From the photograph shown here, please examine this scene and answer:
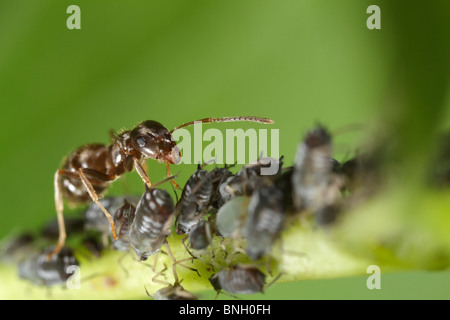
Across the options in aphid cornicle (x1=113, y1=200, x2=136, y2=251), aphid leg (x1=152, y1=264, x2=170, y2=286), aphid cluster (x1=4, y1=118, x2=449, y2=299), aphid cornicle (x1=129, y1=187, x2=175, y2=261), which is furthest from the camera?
aphid cornicle (x1=113, y1=200, x2=136, y2=251)

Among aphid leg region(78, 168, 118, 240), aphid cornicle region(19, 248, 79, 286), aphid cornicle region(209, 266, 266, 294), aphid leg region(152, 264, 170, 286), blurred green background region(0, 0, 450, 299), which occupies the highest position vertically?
blurred green background region(0, 0, 450, 299)

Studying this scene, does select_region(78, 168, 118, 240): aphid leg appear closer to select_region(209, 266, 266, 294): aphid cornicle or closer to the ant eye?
the ant eye

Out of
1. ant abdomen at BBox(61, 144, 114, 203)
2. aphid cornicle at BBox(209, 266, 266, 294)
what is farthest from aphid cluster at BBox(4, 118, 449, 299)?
ant abdomen at BBox(61, 144, 114, 203)

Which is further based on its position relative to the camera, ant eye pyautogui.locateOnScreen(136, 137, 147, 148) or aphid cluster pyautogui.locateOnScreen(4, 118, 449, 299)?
ant eye pyautogui.locateOnScreen(136, 137, 147, 148)

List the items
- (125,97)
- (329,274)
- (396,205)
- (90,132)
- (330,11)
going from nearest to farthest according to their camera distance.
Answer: (396,205) → (329,274) → (330,11) → (125,97) → (90,132)

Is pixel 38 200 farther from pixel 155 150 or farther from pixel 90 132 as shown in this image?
pixel 155 150
